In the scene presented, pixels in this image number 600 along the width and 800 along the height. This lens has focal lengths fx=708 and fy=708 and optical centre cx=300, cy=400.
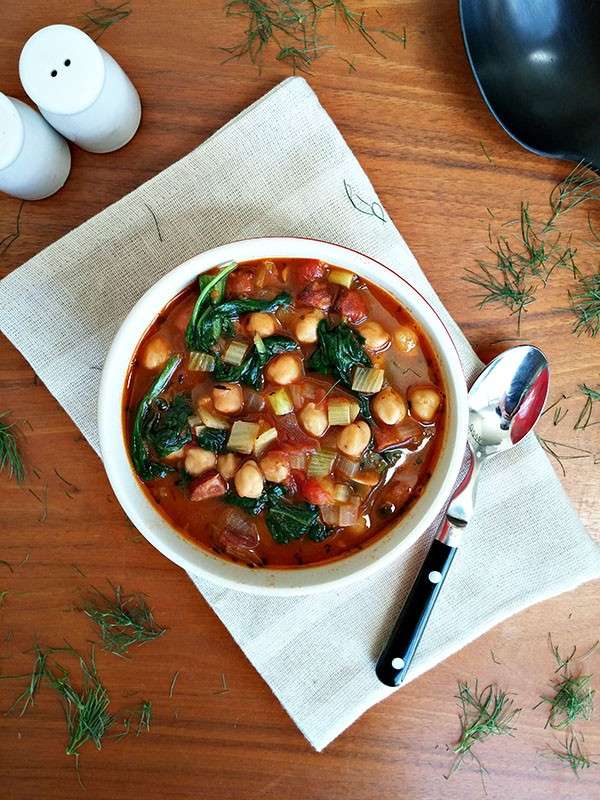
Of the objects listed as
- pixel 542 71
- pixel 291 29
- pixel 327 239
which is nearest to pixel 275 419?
pixel 327 239

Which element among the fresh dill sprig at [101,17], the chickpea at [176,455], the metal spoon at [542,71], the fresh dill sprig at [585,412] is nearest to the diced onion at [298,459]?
the chickpea at [176,455]

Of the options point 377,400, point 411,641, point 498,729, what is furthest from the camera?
point 498,729

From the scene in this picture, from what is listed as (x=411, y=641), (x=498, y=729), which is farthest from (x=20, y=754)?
(x=498, y=729)

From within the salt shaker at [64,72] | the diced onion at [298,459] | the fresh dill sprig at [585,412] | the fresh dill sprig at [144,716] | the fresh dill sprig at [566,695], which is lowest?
the fresh dill sprig at [566,695]

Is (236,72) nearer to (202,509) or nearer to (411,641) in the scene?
(202,509)

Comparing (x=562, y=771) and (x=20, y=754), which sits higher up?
(x=20, y=754)

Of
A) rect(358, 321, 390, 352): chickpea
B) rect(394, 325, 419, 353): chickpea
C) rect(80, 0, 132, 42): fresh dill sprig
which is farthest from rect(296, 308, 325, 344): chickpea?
rect(80, 0, 132, 42): fresh dill sprig

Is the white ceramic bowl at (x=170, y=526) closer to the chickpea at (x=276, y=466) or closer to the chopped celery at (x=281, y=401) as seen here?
the chickpea at (x=276, y=466)
